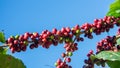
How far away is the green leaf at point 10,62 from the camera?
10.1 feet

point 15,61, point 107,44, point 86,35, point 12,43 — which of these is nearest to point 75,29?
point 86,35

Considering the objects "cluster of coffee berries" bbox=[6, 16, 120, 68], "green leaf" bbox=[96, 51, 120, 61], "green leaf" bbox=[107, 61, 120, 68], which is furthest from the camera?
"cluster of coffee berries" bbox=[6, 16, 120, 68]

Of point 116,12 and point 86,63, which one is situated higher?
point 116,12

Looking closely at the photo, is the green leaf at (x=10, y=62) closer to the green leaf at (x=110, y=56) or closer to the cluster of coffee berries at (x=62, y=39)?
the cluster of coffee berries at (x=62, y=39)

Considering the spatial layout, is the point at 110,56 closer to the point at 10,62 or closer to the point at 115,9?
the point at 10,62

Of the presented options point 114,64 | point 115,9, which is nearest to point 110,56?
point 114,64

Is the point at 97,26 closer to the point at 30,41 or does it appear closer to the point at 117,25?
the point at 117,25

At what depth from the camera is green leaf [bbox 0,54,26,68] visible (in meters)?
3.07

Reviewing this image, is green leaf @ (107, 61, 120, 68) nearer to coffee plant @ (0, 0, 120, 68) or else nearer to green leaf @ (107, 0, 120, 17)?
coffee plant @ (0, 0, 120, 68)

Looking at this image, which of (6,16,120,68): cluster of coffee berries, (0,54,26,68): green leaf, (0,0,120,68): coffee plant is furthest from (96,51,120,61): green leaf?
(0,54,26,68): green leaf

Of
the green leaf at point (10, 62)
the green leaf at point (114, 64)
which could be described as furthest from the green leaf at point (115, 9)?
the green leaf at point (10, 62)

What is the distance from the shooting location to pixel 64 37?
369 centimetres

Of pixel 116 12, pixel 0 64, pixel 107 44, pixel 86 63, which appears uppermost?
pixel 116 12

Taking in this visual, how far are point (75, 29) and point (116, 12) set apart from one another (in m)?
0.66
